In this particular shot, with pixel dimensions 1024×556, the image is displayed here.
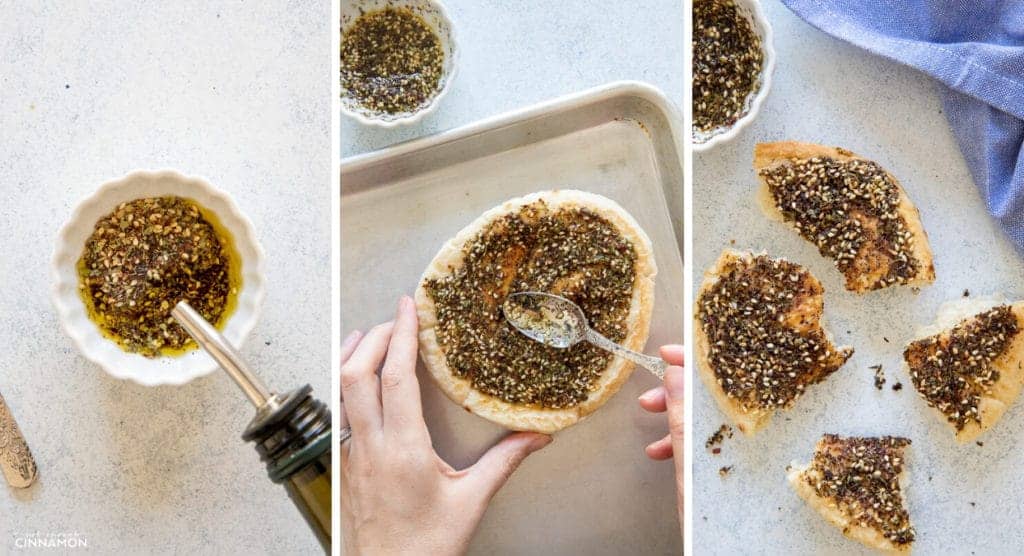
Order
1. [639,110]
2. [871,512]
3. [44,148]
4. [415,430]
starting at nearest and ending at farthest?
[415,430] → [639,110] → [44,148] → [871,512]

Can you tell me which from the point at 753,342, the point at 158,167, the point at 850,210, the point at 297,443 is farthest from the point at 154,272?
the point at 850,210

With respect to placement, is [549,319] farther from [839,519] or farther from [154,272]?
[839,519]

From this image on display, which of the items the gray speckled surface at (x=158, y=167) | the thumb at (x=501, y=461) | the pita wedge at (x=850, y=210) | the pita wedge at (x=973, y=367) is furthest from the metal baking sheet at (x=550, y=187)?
the pita wedge at (x=973, y=367)

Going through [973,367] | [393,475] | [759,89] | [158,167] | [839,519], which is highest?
[759,89]

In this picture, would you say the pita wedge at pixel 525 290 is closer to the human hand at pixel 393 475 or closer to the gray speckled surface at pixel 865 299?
the human hand at pixel 393 475

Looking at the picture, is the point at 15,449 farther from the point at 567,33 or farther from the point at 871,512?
the point at 871,512

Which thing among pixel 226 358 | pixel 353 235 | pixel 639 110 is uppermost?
pixel 639 110

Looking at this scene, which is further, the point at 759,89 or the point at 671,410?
the point at 759,89

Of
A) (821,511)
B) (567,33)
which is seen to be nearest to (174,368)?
(567,33)
